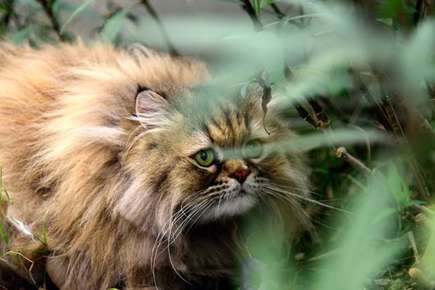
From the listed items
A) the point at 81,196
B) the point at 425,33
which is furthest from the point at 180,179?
the point at 425,33

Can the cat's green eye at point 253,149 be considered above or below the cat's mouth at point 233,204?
above

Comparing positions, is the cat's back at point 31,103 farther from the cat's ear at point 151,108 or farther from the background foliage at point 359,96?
the background foliage at point 359,96

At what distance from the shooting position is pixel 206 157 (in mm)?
2094

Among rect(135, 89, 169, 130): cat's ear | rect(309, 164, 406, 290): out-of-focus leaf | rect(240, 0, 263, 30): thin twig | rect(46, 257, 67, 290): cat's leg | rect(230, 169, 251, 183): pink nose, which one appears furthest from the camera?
rect(46, 257, 67, 290): cat's leg

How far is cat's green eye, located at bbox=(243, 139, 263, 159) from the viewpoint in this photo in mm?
2103

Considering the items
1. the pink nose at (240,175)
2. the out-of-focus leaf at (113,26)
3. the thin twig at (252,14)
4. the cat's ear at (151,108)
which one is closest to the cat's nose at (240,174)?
the pink nose at (240,175)

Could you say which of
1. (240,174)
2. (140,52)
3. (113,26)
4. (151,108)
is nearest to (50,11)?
(113,26)

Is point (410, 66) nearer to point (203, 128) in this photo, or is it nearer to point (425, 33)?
point (425, 33)

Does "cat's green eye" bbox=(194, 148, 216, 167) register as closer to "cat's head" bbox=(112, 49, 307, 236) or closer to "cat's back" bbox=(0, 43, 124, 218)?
"cat's head" bbox=(112, 49, 307, 236)

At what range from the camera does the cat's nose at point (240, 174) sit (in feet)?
6.73

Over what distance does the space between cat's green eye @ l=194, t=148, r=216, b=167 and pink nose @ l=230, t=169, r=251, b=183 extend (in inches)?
2.8

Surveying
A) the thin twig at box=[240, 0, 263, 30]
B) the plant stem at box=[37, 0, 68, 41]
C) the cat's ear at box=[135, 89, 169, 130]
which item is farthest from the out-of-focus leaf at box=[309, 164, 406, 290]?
the plant stem at box=[37, 0, 68, 41]

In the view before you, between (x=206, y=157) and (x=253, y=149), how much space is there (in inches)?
5.0

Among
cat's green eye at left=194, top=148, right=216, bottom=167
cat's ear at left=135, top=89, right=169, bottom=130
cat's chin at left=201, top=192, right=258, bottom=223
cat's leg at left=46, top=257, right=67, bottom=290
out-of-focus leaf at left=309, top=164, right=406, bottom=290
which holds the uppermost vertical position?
out-of-focus leaf at left=309, top=164, right=406, bottom=290
